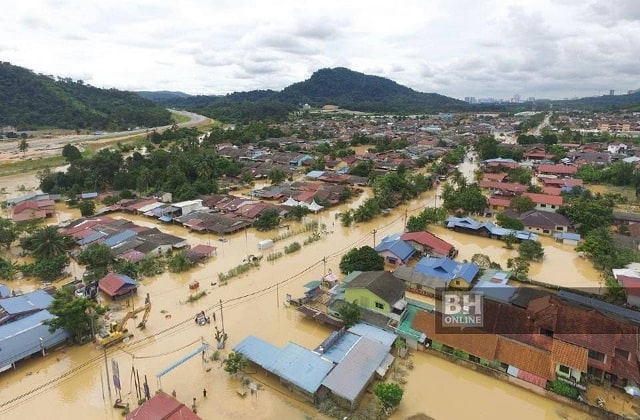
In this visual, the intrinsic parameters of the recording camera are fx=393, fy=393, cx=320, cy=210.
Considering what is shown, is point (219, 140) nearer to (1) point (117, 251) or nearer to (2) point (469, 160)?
(2) point (469, 160)

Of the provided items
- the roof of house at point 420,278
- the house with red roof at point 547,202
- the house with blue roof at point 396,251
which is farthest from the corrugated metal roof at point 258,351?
the house with red roof at point 547,202

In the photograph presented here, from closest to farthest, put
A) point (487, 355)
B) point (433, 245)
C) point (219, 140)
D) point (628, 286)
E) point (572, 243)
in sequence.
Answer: point (487, 355), point (628, 286), point (433, 245), point (572, 243), point (219, 140)

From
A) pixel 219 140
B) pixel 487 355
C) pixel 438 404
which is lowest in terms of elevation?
pixel 438 404

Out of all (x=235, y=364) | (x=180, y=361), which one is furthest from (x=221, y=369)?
(x=180, y=361)

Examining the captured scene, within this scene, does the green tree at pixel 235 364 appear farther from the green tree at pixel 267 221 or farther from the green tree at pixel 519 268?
the green tree at pixel 267 221

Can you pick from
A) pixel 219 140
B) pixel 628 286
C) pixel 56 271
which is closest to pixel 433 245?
pixel 628 286
